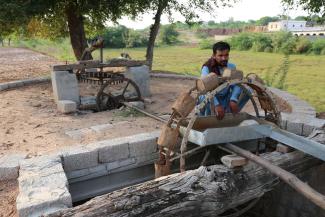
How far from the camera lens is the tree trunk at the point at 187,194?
115 inches

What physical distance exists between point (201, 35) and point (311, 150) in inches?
2300

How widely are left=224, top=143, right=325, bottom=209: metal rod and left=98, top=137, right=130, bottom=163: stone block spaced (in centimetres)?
133

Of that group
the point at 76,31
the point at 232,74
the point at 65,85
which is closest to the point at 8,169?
the point at 232,74

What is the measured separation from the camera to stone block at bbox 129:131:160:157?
4.65 meters

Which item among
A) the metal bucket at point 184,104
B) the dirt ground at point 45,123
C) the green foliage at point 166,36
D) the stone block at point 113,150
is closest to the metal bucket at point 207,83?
the metal bucket at point 184,104

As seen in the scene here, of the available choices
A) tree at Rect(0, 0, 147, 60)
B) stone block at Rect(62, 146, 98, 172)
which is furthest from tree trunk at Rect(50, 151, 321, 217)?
tree at Rect(0, 0, 147, 60)

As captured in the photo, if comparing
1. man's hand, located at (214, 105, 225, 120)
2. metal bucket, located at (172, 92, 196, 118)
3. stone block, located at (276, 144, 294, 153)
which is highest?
metal bucket, located at (172, 92, 196, 118)

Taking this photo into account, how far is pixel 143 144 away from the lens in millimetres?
4695

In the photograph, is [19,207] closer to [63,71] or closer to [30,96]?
[63,71]

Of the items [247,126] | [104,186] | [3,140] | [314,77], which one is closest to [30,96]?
[3,140]

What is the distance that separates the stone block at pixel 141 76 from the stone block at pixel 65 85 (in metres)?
1.29

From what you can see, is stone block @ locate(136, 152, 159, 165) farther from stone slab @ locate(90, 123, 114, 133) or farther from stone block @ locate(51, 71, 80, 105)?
stone block @ locate(51, 71, 80, 105)

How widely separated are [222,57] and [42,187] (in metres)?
2.72

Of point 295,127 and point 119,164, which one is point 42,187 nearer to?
point 119,164
